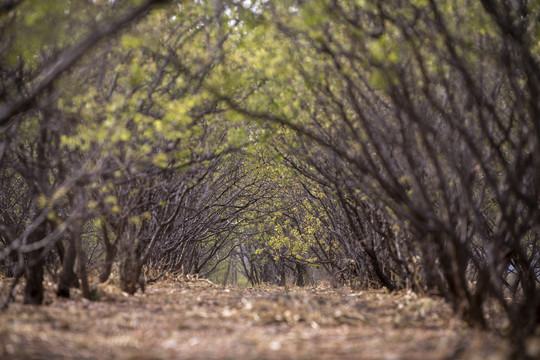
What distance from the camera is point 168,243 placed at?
12.4 metres

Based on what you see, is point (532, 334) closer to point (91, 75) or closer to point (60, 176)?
point (60, 176)

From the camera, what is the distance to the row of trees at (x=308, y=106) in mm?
4148

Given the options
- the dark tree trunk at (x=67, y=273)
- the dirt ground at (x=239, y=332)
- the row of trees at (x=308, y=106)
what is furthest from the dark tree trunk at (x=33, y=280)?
the dark tree trunk at (x=67, y=273)

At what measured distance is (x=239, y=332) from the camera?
435cm

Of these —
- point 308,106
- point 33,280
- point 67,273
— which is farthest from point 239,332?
point 308,106

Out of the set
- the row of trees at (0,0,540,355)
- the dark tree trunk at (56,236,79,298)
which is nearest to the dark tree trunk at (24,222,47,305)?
the row of trees at (0,0,540,355)

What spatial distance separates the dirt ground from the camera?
11.2 ft

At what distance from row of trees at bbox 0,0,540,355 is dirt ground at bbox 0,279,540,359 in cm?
49

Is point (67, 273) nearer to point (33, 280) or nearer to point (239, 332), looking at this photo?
point (33, 280)

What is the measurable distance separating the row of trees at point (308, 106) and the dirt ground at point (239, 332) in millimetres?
490

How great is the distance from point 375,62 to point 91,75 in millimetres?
4080

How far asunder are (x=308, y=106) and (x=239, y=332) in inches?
152

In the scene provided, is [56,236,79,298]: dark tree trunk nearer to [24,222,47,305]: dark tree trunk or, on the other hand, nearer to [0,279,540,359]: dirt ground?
[0,279,540,359]: dirt ground

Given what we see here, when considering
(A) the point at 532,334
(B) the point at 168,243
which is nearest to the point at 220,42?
(A) the point at 532,334
